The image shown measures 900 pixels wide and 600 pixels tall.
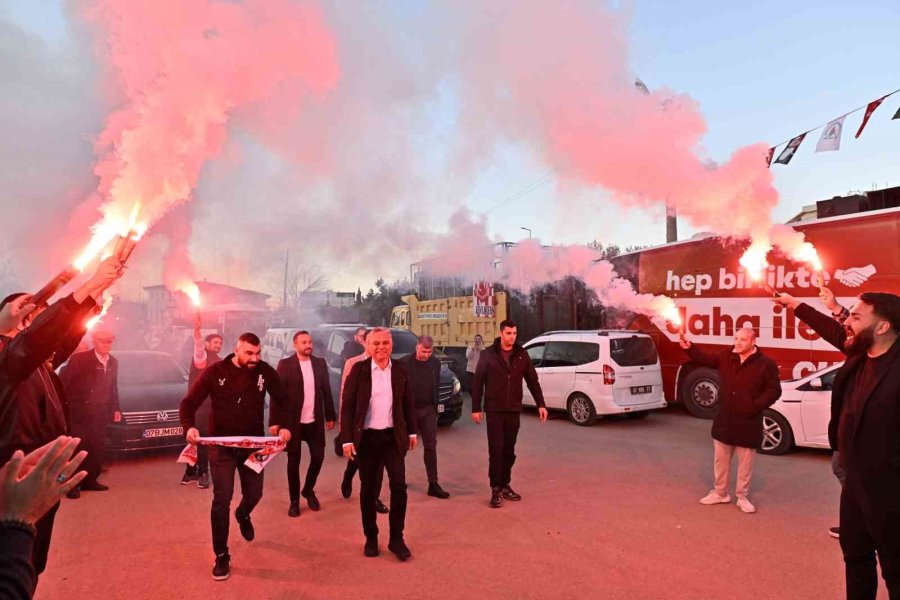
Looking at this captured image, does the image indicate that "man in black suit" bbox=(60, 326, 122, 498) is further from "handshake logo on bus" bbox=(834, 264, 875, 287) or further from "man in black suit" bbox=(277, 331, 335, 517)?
"handshake logo on bus" bbox=(834, 264, 875, 287)

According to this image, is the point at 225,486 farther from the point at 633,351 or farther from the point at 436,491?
the point at 633,351

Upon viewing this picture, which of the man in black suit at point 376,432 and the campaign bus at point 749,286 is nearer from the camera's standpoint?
the man in black suit at point 376,432

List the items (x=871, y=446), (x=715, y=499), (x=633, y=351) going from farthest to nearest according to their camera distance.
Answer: (x=633, y=351), (x=715, y=499), (x=871, y=446)

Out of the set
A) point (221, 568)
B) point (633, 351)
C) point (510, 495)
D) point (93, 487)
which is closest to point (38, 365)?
point (221, 568)

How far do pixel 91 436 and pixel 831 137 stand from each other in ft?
42.4

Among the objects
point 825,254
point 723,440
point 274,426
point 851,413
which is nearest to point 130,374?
point 274,426

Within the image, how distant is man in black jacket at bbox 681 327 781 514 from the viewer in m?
5.48

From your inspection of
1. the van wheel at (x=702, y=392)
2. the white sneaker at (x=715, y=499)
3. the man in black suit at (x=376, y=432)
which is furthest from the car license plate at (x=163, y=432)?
the van wheel at (x=702, y=392)

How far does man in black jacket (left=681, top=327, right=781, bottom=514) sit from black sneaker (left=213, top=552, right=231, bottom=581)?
4.46 m

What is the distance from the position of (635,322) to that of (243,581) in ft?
31.8

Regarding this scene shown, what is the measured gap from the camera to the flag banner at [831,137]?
1055 cm

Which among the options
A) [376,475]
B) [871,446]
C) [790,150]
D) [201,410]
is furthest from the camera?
[790,150]

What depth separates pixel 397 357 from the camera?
10.6 metres

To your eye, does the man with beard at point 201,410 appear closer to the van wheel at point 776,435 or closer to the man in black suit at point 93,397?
the man in black suit at point 93,397
